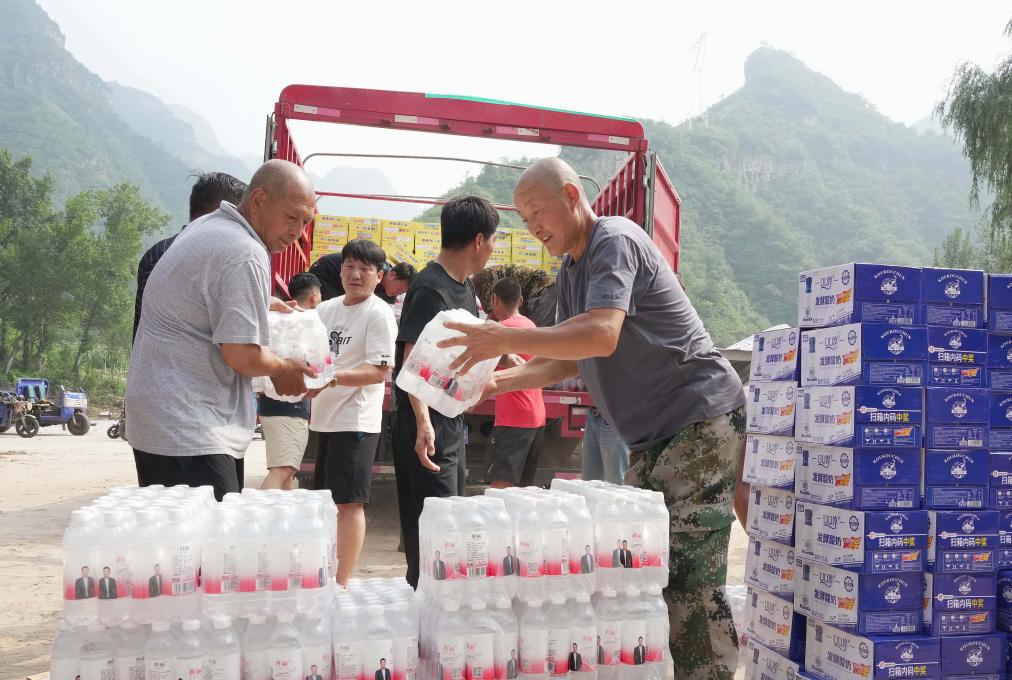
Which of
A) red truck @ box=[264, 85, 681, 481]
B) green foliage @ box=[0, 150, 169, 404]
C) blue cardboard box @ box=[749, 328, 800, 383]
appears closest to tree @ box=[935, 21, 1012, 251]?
red truck @ box=[264, 85, 681, 481]

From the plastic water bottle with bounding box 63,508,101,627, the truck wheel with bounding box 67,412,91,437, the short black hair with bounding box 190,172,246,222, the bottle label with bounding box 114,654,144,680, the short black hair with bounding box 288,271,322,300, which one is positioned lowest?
the truck wheel with bounding box 67,412,91,437

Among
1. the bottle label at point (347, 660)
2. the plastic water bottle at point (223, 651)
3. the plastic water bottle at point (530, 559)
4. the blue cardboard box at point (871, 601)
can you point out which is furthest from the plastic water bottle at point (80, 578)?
the blue cardboard box at point (871, 601)

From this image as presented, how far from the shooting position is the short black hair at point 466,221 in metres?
3.77

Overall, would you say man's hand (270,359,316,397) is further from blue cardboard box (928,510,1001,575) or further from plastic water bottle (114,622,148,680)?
blue cardboard box (928,510,1001,575)

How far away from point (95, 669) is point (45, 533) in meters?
6.36

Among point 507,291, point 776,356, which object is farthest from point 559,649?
point 507,291

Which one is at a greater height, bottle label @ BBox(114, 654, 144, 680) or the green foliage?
the green foliage

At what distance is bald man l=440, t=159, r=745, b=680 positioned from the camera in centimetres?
285

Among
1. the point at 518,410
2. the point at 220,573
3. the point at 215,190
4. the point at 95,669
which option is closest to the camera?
the point at 95,669

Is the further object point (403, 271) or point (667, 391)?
point (403, 271)

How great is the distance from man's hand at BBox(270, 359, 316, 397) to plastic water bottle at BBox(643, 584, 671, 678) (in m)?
1.52

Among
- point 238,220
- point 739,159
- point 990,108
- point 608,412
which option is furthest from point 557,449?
point 739,159

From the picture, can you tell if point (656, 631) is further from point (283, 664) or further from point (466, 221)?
point (466, 221)

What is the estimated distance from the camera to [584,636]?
249cm
